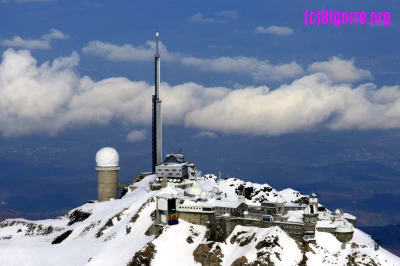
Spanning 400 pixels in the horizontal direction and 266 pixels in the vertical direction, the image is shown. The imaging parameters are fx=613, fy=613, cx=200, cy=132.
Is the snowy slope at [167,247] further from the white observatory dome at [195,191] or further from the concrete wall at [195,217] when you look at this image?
the white observatory dome at [195,191]

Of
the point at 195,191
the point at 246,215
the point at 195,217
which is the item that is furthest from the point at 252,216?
the point at 195,191

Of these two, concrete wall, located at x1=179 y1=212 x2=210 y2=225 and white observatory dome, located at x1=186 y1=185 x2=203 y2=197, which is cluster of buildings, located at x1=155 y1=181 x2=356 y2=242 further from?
white observatory dome, located at x1=186 y1=185 x2=203 y2=197

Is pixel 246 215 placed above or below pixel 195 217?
above

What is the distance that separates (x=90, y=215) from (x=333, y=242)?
85.8 meters

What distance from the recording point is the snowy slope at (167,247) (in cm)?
13738

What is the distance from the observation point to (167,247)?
147750mm

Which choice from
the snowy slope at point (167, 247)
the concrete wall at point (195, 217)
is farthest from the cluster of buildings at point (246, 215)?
the snowy slope at point (167, 247)

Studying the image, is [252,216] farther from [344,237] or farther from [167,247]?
[344,237]

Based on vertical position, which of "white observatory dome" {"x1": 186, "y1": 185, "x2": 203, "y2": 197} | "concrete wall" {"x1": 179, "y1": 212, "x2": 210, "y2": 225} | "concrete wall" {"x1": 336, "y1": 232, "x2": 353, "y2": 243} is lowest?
"concrete wall" {"x1": 336, "y1": 232, "x2": 353, "y2": 243}

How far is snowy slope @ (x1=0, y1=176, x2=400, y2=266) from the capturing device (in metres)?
137

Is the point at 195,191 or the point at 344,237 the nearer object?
the point at 344,237

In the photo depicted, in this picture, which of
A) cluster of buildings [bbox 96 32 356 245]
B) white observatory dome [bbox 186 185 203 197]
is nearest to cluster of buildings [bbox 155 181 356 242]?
cluster of buildings [bbox 96 32 356 245]

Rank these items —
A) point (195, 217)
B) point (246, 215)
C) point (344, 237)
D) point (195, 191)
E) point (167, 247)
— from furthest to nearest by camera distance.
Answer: point (195, 191) → point (195, 217) → point (246, 215) → point (167, 247) → point (344, 237)

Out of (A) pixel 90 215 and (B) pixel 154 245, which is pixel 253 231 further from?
(A) pixel 90 215
